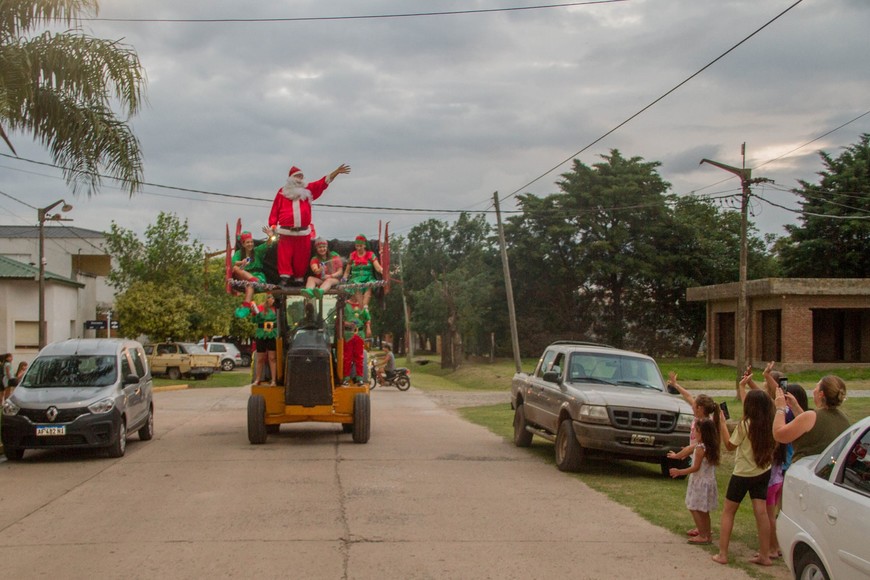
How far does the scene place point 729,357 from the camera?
46.1 meters

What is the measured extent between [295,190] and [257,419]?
13.4 ft

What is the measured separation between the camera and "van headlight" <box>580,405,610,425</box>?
12695 millimetres

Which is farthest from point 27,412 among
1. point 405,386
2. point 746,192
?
point 405,386

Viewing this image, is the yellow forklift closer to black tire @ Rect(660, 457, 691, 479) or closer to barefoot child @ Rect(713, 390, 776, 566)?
black tire @ Rect(660, 457, 691, 479)

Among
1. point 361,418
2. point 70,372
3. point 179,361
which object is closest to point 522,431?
point 361,418

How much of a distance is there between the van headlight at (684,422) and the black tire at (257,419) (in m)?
7.30

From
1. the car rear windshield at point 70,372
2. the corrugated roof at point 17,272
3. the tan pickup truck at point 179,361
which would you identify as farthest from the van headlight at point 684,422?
the tan pickup truck at point 179,361

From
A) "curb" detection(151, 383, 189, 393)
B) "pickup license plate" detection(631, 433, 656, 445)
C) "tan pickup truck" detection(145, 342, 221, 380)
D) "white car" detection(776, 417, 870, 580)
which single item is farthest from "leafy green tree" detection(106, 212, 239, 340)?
"white car" detection(776, 417, 870, 580)

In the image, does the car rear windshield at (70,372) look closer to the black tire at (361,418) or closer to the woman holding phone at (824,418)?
the black tire at (361,418)

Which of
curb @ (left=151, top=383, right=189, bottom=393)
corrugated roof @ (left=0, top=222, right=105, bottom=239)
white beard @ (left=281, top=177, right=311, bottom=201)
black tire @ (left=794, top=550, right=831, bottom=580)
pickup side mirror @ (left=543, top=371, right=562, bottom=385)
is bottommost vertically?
curb @ (left=151, top=383, right=189, bottom=393)

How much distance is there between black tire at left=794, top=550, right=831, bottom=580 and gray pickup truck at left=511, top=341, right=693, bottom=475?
21.0ft

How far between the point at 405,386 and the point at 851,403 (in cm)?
1766

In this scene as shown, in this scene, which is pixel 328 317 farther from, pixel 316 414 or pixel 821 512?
pixel 821 512

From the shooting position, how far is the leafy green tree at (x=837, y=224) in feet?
154
